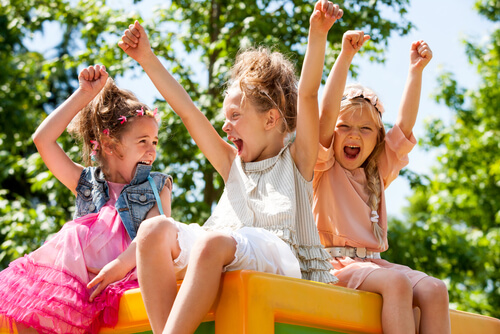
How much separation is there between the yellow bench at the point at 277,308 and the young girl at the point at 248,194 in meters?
0.08

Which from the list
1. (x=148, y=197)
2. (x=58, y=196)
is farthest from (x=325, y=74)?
(x=148, y=197)

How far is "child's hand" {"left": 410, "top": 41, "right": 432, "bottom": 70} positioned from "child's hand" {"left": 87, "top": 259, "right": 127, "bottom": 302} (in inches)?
66.3

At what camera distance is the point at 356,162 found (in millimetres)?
2930

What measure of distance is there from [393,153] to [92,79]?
4.89ft

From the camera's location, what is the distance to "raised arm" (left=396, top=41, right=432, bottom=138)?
2906 mm

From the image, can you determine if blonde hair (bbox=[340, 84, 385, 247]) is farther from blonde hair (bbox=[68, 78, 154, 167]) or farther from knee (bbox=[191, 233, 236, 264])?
knee (bbox=[191, 233, 236, 264])

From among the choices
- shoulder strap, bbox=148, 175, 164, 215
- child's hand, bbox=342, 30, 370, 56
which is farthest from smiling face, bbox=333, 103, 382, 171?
shoulder strap, bbox=148, 175, 164, 215

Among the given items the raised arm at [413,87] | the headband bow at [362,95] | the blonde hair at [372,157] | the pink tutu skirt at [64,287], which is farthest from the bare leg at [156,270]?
the raised arm at [413,87]

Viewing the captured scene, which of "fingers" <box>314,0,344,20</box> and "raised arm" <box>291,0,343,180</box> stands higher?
"fingers" <box>314,0,344,20</box>

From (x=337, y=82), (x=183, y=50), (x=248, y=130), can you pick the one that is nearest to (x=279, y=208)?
(x=248, y=130)

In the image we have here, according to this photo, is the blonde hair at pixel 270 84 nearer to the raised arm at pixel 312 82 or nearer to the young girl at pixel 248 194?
the young girl at pixel 248 194

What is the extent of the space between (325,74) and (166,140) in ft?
5.42

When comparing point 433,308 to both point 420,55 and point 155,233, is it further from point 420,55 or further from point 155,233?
point 420,55

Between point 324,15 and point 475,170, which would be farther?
point 475,170
